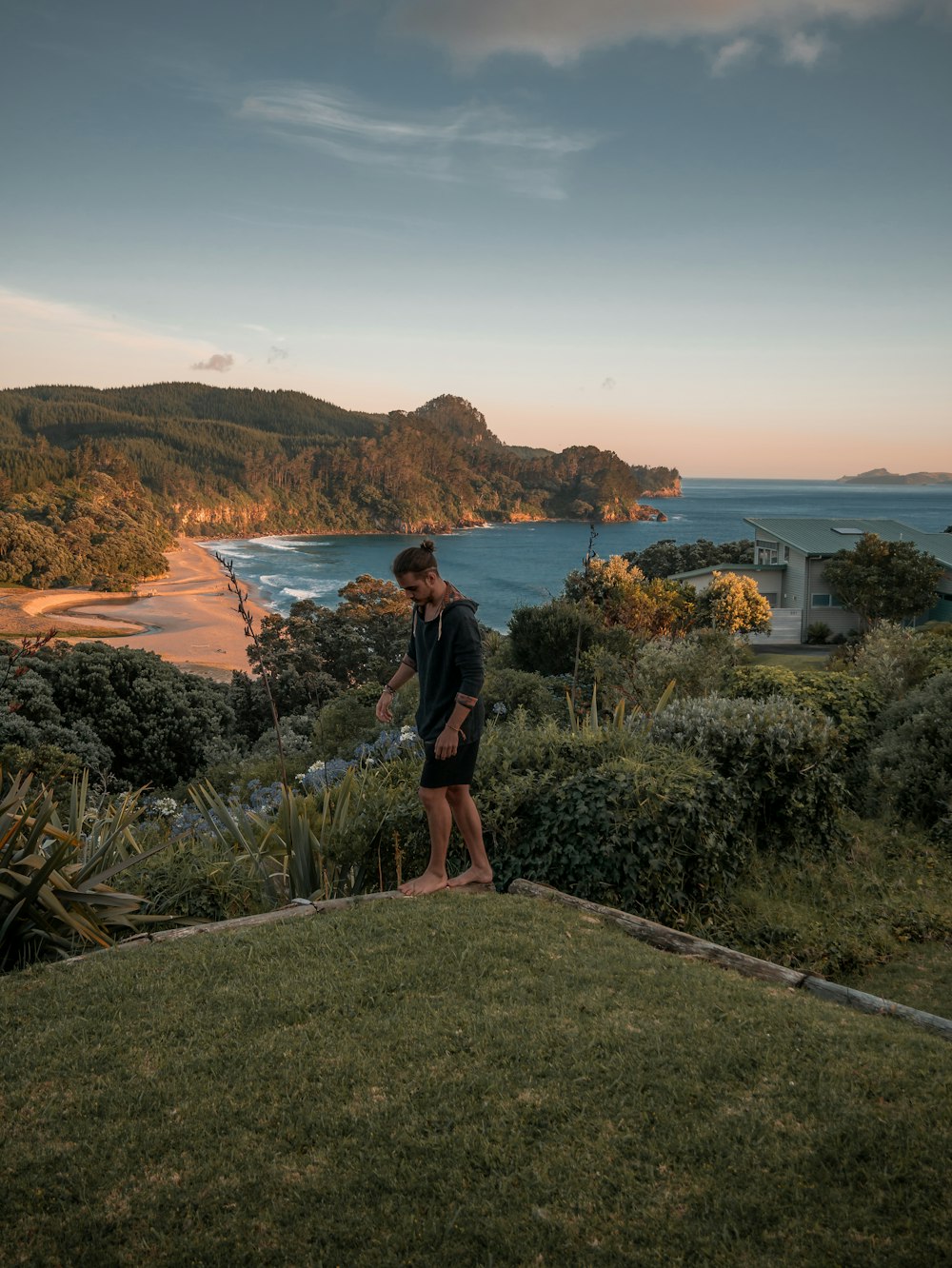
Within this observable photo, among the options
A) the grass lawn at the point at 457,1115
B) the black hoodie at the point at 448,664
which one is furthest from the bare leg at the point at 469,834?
the grass lawn at the point at 457,1115

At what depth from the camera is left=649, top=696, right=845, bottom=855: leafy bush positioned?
5.95 meters

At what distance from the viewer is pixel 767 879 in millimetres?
5695

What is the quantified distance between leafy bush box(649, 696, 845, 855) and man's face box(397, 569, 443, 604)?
2427mm

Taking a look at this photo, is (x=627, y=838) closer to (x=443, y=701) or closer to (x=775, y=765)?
(x=443, y=701)

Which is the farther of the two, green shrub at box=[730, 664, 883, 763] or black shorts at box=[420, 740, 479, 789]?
green shrub at box=[730, 664, 883, 763]

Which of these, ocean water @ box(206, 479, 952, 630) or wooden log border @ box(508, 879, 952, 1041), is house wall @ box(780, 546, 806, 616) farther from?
wooden log border @ box(508, 879, 952, 1041)

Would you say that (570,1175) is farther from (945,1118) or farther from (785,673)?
(785,673)

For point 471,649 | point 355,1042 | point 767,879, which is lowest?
point 767,879

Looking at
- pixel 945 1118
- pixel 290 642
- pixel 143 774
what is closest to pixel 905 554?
pixel 290 642

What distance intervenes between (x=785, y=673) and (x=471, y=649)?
6.31 meters

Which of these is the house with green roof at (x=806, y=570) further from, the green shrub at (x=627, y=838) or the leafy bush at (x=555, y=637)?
the green shrub at (x=627, y=838)

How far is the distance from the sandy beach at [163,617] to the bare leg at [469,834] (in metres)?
41.5

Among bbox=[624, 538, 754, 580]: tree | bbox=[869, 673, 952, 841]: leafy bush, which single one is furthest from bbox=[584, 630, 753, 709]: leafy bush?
bbox=[624, 538, 754, 580]: tree

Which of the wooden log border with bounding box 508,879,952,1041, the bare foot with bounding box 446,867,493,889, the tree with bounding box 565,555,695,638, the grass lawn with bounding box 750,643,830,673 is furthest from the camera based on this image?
the grass lawn with bounding box 750,643,830,673
